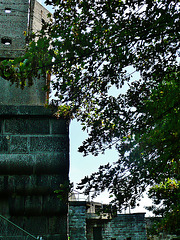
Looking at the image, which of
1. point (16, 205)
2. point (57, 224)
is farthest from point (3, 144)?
point (57, 224)

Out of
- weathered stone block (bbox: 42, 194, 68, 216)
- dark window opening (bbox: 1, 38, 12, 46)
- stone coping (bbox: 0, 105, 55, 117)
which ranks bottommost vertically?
weathered stone block (bbox: 42, 194, 68, 216)

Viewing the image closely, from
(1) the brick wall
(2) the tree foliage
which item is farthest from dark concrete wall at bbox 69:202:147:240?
(2) the tree foliage

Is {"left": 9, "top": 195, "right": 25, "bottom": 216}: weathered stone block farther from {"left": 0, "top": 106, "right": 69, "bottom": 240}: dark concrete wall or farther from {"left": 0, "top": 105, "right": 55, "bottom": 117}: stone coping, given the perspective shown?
{"left": 0, "top": 105, "right": 55, "bottom": 117}: stone coping

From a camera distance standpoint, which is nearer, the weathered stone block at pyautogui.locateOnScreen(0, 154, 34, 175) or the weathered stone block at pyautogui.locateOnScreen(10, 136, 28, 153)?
the weathered stone block at pyautogui.locateOnScreen(0, 154, 34, 175)

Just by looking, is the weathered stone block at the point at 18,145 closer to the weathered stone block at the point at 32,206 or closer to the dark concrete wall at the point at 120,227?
the weathered stone block at the point at 32,206

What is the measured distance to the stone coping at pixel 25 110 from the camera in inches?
162

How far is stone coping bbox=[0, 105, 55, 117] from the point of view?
13.5 feet

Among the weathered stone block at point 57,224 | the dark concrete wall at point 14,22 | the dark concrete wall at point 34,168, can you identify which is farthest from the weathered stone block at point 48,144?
the dark concrete wall at point 14,22

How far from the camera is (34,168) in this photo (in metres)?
3.93

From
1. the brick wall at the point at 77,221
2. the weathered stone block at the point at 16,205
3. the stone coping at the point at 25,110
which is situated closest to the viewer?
the weathered stone block at the point at 16,205

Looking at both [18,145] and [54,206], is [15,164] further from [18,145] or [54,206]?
[54,206]

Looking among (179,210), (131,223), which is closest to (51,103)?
(179,210)

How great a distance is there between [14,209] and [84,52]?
2.28m

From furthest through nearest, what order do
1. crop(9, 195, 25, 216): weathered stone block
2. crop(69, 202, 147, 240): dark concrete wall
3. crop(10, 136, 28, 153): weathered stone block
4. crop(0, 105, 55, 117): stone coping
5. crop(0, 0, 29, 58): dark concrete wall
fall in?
crop(69, 202, 147, 240): dark concrete wall → crop(0, 0, 29, 58): dark concrete wall → crop(0, 105, 55, 117): stone coping → crop(10, 136, 28, 153): weathered stone block → crop(9, 195, 25, 216): weathered stone block
